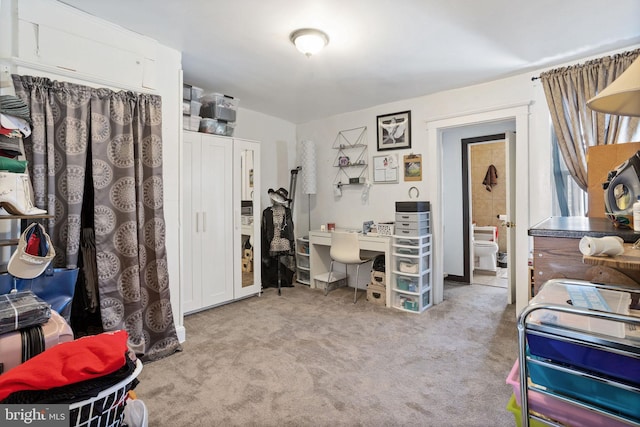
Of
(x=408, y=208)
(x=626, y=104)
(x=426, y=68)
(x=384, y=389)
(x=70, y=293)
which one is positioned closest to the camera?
(x=626, y=104)

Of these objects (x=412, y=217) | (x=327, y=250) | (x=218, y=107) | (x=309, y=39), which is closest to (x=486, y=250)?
(x=412, y=217)

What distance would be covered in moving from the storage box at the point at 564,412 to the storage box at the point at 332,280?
10.8 feet

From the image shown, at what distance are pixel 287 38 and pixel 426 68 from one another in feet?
4.50

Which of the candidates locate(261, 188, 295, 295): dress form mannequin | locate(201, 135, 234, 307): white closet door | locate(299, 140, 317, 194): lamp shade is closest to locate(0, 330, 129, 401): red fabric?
locate(201, 135, 234, 307): white closet door

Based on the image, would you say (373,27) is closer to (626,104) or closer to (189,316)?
(626,104)

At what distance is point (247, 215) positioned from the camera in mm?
3779

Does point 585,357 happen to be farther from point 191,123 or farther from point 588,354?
point 191,123

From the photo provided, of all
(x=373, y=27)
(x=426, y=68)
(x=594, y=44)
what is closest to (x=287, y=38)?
(x=373, y=27)

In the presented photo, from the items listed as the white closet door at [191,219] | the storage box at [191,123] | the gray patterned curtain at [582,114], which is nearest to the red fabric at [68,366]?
the white closet door at [191,219]

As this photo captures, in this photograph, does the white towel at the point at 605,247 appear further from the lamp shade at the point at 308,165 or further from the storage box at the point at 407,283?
the lamp shade at the point at 308,165

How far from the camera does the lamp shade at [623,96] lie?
39.1 inches

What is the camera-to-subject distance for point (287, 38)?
240 cm

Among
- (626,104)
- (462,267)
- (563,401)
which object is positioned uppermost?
(626,104)

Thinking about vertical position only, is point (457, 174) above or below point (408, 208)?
above
